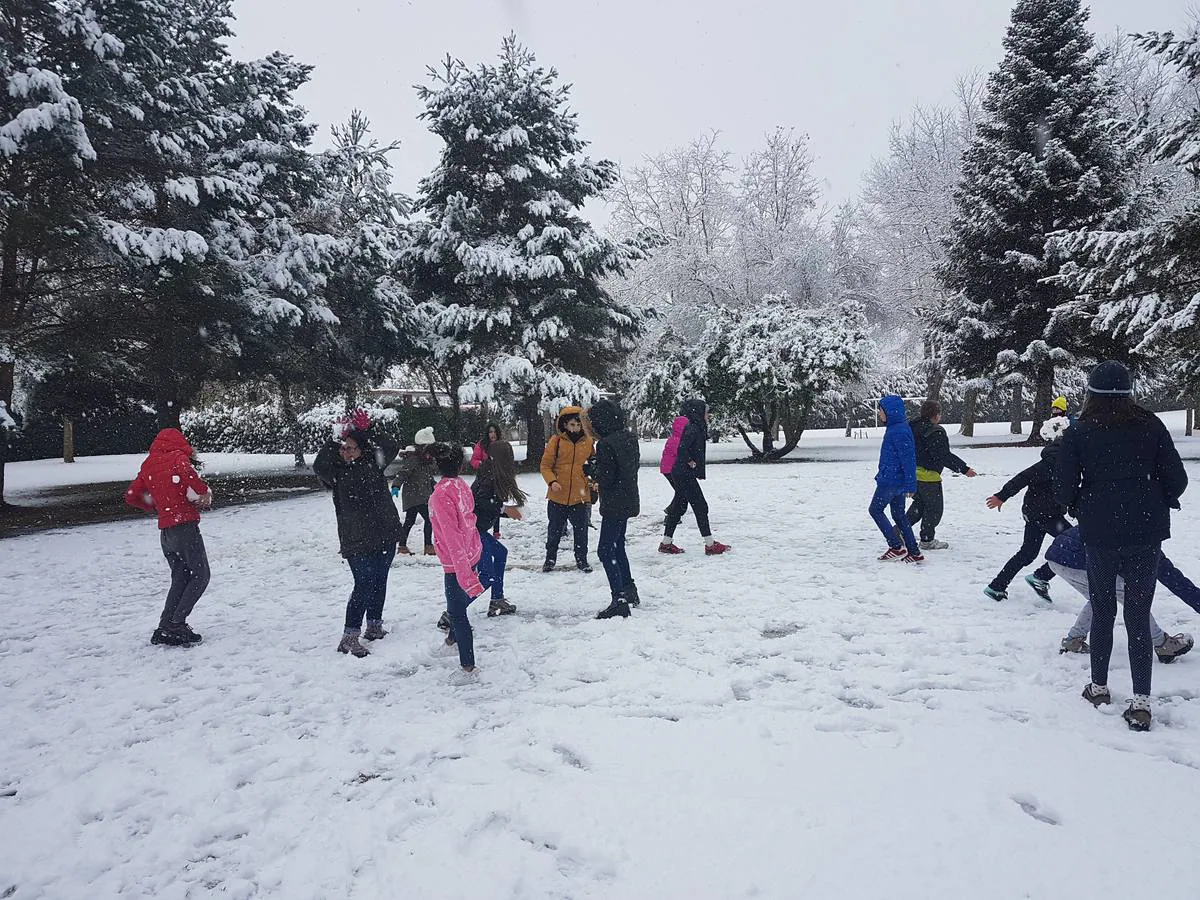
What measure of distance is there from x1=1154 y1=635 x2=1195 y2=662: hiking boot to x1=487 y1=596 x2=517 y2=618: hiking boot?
4.74m

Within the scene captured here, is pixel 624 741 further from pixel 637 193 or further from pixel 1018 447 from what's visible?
pixel 637 193

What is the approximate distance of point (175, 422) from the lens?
1675cm

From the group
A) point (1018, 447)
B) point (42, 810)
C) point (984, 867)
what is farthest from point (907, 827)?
point (1018, 447)

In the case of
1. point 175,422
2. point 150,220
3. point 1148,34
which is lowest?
point 175,422

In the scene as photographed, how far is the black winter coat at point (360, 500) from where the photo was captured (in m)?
5.20

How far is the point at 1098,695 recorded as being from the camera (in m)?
3.85

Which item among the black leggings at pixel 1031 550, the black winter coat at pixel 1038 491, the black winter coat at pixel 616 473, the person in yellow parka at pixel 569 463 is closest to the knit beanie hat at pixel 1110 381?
the black winter coat at pixel 1038 491

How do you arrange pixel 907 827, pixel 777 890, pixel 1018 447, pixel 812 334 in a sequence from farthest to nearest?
pixel 1018 447
pixel 812 334
pixel 907 827
pixel 777 890

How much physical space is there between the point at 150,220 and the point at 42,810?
16455 mm

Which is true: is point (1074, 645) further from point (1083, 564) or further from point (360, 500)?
point (360, 500)

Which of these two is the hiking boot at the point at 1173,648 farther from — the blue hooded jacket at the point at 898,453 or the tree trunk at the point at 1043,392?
the tree trunk at the point at 1043,392

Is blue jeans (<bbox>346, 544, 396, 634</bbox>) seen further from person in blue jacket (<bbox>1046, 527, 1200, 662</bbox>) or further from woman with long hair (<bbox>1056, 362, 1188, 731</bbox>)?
person in blue jacket (<bbox>1046, 527, 1200, 662</bbox>)

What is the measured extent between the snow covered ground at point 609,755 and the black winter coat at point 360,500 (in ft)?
2.92

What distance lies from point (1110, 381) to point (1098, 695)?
175 cm
